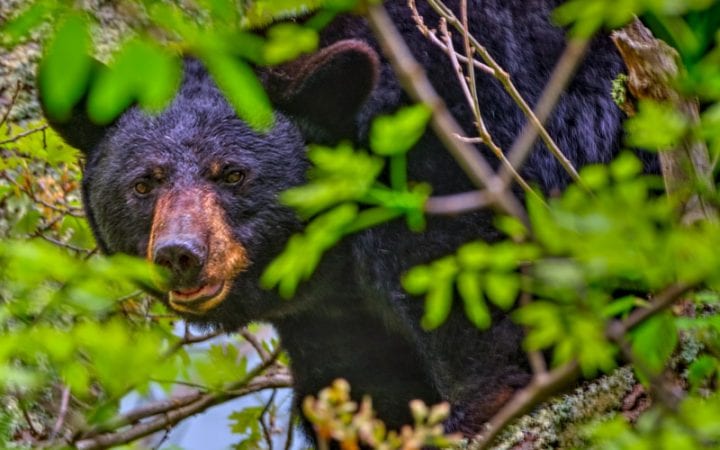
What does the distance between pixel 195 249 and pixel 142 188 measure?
A: 1.99 feet

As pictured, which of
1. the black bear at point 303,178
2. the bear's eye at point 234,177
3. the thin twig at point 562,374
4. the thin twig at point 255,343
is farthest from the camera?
the thin twig at point 255,343

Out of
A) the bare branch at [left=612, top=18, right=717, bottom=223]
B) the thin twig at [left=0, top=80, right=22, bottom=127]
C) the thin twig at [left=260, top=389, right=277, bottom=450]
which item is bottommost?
the thin twig at [left=260, top=389, right=277, bottom=450]

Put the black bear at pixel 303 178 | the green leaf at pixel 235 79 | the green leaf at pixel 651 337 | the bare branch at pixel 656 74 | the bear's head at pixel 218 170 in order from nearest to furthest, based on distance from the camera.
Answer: the green leaf at pixel 235 79, the green leaf at pixel 651 337, the bare branch at pixel 656 74, the black bear at pixel 303 178, the bear's head at pixel 218 170

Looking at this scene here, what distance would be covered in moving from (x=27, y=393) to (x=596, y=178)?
2556mm

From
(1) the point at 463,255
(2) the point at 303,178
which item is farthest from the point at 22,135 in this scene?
(1) the point at 463,255

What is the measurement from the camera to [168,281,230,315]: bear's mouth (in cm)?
439

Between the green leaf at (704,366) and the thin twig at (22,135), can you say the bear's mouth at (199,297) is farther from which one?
the green leaf at (704,366)

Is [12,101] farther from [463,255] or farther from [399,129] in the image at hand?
[463,255]

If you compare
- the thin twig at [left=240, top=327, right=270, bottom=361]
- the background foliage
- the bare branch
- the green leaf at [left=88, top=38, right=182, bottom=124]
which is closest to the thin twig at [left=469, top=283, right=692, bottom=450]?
the background foliage

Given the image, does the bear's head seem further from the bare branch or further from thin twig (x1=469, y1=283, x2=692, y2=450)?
thin twig (x1=469, y1=283, x2=692, y2=450)

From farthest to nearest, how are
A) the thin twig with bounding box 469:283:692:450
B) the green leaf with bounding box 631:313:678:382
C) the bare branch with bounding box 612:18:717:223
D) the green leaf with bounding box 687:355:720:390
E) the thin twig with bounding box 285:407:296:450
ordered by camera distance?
the thin twig with bounding box 285:407:296:450, the bare branch with bounding box 612:18:717:223, the green leaf with bounding box 687:355:720:390, the green leaf with bounding box 631:313:678:382, the thin twig with bounding box 469:283:692:450

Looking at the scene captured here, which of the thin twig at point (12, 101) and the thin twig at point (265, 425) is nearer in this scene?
the thin twig at point (12, 101)

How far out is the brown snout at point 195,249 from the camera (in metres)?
4.18

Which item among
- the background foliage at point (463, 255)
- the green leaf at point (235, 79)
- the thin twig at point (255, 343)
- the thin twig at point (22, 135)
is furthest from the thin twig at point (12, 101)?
the green leaf at point (235, 79)
